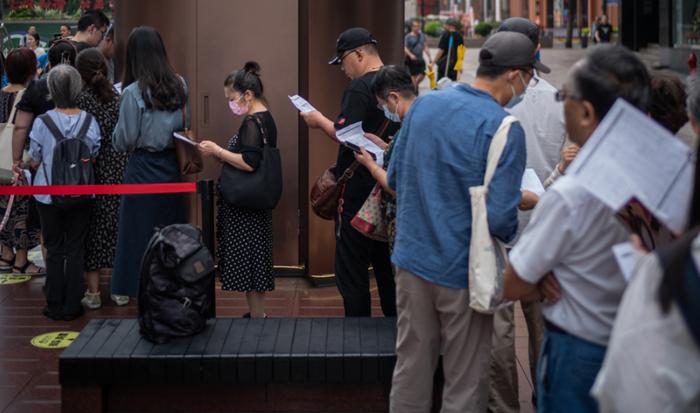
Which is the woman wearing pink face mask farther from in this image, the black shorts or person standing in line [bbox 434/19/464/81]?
the black shorts

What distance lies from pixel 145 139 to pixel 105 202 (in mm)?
892

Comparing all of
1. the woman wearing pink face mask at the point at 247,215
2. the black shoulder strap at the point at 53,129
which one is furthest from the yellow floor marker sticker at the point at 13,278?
the woman wearing pink face mask at the point at 247,215

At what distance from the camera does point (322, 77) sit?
317 inches

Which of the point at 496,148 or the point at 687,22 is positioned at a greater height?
the point at 687,22

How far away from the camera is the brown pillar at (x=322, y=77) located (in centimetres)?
801

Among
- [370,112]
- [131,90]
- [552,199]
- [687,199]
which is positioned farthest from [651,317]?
[131,90]

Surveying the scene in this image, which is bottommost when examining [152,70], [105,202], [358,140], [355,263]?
[355,263]

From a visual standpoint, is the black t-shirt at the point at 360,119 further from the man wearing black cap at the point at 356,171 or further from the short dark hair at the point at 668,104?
the short dark hair at the point at 668,104

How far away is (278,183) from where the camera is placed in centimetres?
664

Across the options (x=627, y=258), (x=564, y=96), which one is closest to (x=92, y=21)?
(x=564, y=96)

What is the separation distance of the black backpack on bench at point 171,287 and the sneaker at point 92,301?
2.67 m

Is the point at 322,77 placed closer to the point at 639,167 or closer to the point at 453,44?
the point at 639,167

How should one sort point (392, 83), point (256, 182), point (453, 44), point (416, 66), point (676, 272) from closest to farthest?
point (676, 272) < point (392, 83) < point (256, 182) < point (453, 44) < point (416, 66)

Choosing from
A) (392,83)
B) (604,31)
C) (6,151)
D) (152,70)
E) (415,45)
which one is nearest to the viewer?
(392,83)
